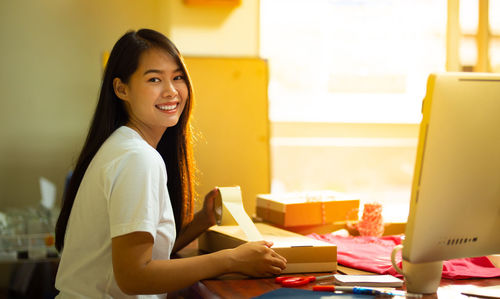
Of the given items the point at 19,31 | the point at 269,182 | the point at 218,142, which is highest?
the point at 19,31

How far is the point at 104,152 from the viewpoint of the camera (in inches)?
58.9

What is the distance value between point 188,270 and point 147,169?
255 millimetres

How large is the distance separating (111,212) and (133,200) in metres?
0.06

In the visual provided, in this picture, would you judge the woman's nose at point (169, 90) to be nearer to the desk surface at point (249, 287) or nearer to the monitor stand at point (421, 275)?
the desk surface at point (249, 287)

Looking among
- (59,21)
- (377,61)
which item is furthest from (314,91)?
(59,21)

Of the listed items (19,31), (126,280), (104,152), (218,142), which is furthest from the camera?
(19,31)

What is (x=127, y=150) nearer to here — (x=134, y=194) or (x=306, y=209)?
(x=134, y=194)

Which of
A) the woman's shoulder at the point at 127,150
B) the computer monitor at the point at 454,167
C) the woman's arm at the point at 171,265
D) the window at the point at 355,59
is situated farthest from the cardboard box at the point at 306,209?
the window at the point at 355,59

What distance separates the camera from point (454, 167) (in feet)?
3.87

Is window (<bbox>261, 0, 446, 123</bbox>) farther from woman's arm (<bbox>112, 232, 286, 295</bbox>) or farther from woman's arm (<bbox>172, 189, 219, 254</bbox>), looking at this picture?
woman's arm (<bbox>112, 232, 286, 295</bbox>)

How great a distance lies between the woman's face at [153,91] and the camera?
5.28 ft

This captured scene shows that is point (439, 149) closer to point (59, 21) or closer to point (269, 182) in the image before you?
point (269, 182)

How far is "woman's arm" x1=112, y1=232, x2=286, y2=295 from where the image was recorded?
1350mm

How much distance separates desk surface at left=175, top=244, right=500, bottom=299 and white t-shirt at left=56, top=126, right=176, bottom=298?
160mm
